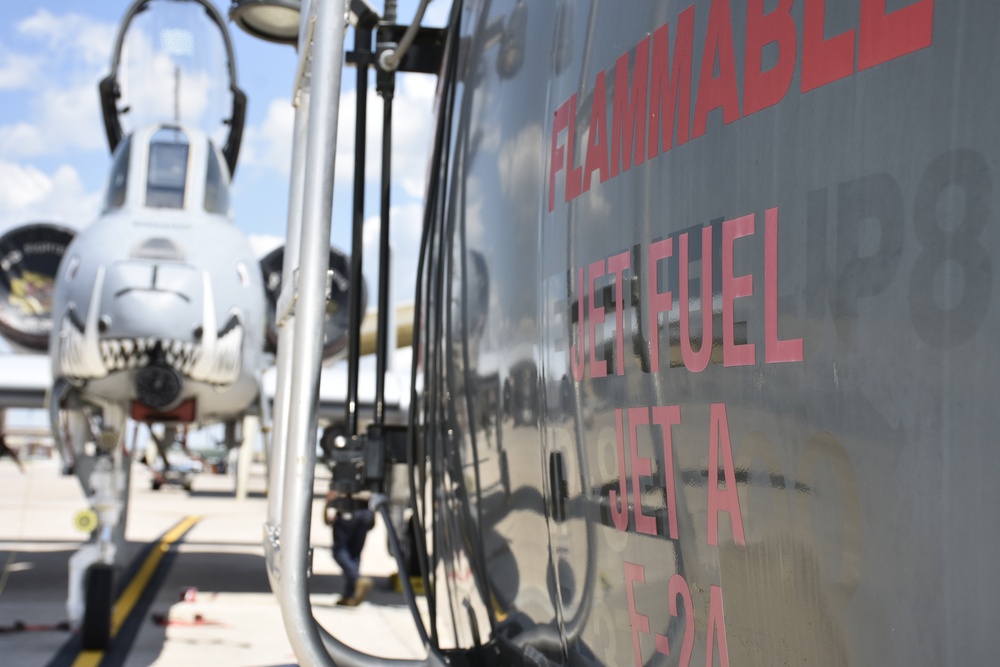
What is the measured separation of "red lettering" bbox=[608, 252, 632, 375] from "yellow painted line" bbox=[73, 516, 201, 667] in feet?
24.3

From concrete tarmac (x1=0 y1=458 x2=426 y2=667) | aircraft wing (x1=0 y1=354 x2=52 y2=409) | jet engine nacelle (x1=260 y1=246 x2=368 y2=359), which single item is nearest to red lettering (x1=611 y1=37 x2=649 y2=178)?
concrete tarmac (x1=0 y1=458 x2=426 y2=667)

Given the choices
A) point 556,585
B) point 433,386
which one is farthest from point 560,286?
point 433,386

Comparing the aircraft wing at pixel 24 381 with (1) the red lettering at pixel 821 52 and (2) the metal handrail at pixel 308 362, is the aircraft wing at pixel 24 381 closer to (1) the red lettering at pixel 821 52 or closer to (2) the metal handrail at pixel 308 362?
(2) the metal handrail at pixel 308 362

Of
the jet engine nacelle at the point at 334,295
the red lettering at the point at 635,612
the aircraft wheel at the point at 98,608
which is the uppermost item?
the jet engine nacelle at the point at 334,295

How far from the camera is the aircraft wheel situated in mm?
8422

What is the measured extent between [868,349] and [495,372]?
49.5 inches

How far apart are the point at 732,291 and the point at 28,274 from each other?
1434cm

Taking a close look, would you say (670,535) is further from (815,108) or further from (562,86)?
(562,86)

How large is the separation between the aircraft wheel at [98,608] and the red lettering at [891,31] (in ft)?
27.2

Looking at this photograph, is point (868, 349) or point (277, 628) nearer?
point (868, 349)

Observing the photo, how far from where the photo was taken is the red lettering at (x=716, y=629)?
1391mm

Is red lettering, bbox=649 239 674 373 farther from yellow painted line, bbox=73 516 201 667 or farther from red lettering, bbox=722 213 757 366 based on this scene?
yellow painted line, bbox=73 516 201 667

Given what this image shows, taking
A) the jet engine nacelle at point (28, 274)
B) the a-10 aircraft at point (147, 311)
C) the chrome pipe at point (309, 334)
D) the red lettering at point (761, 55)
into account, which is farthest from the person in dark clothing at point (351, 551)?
the red lettering at point (761, 55)

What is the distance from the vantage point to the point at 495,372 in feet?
7.60
